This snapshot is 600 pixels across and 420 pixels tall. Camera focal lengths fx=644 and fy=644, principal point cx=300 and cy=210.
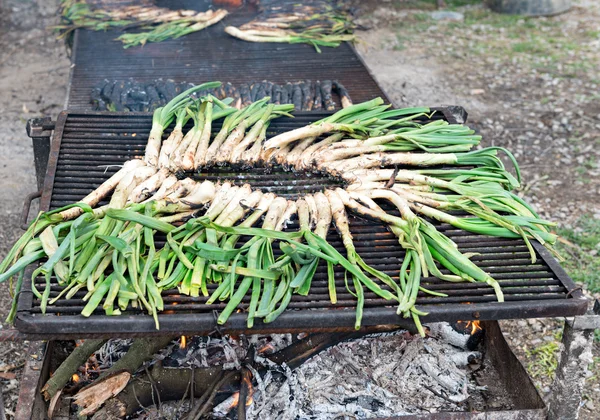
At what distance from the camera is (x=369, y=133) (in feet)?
12.1

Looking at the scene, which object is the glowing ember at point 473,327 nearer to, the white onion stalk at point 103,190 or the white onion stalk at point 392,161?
the white onion stalk at point 392,161

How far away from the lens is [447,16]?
31.8 ft

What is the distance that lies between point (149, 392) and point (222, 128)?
1485mm

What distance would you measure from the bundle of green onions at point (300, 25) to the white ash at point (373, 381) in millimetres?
3261

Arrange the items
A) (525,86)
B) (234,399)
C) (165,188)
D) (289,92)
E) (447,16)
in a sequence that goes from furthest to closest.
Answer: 1. (447,16)
2. (525,86)
3. (289,92)
4. (165,188)
5. (234,399)

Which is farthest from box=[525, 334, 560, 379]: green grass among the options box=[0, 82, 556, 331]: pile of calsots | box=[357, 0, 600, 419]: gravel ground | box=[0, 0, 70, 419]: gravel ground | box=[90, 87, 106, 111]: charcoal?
box=[90, 87, 106, 111]: charcoal

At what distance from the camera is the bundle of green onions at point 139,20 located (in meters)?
5.99

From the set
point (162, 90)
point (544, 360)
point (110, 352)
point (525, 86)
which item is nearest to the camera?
point (110, 352)

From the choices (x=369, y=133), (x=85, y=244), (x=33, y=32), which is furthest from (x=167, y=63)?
(x=33, y=32)

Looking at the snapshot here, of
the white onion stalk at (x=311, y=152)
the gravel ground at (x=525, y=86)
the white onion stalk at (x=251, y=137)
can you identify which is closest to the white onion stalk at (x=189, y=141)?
the white onion stalk at (x=251, y=137)

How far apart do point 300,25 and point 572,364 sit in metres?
4.60

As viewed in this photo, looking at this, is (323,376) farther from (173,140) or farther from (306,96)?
(306,96)

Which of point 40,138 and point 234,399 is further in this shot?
point 40,138

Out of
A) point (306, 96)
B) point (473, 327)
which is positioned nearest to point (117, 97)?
point (306, 96)
